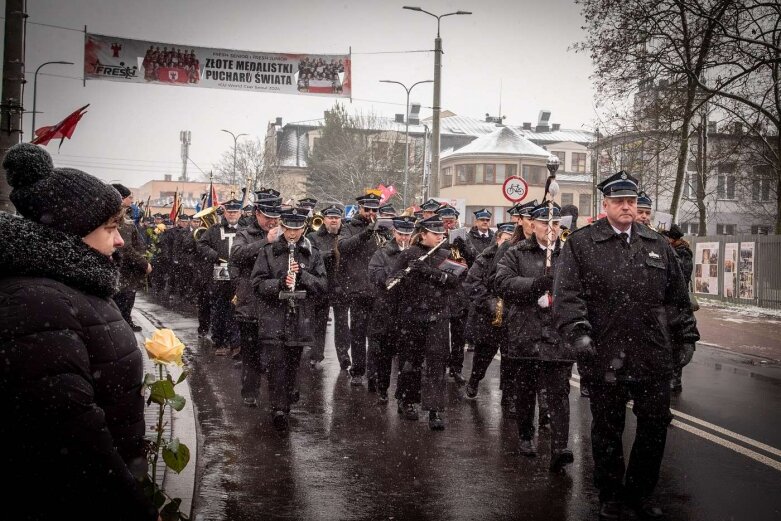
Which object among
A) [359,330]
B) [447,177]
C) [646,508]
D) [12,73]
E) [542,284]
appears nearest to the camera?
[646,508]

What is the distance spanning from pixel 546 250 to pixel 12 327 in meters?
5.37

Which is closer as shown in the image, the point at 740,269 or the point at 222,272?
the point at 222,272

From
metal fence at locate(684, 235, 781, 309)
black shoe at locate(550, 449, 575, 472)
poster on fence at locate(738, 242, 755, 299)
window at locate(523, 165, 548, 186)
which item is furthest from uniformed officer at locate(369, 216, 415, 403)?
window at locate(523, 165, 548, 186)

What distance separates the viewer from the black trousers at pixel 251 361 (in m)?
8.77

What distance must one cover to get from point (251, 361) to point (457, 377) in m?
2.89

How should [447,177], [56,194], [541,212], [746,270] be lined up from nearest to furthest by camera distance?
[56,194] → [541,212] → [746,270] → [447,177]

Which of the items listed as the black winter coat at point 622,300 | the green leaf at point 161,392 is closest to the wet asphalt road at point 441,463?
the black winter coat at point 622,300

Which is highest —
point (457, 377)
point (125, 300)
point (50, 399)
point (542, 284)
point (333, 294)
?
point (542, 284)

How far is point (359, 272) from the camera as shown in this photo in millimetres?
10719

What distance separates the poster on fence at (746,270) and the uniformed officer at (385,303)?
19.2 m

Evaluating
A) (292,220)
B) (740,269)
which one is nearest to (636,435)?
(292,220)

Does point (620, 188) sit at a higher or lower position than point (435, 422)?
higher

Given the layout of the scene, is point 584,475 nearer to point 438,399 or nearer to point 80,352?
point 438,399

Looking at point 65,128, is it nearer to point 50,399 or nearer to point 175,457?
point 175,457
